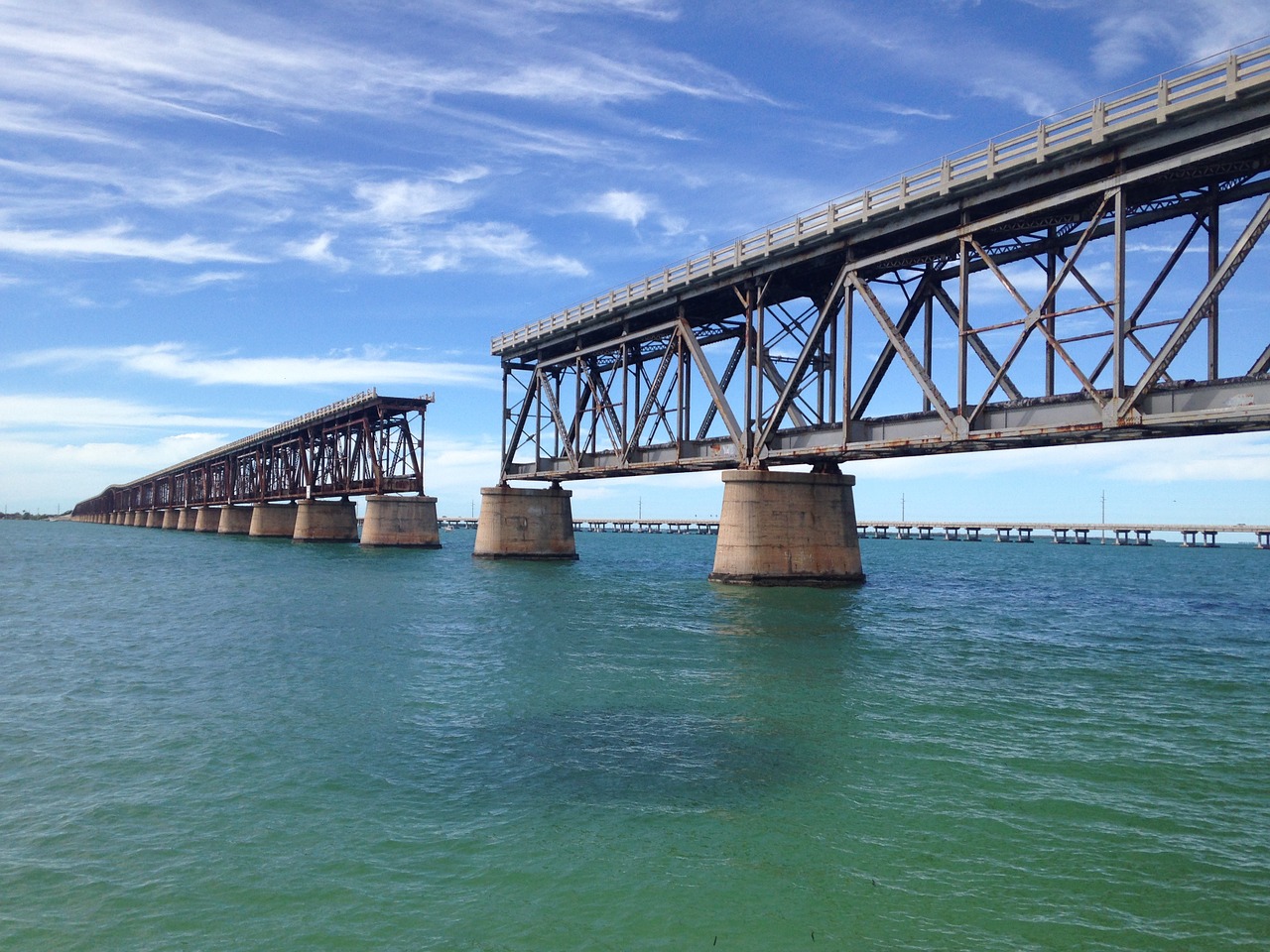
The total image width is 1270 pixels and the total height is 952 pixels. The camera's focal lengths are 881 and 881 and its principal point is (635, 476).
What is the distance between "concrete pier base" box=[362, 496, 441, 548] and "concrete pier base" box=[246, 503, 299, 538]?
1751 inches

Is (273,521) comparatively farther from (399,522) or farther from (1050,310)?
(1050,310)

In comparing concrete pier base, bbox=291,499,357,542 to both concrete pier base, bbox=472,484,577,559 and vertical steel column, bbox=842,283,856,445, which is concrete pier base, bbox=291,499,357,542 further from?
vertical steel column, bbox=842,283,856,445

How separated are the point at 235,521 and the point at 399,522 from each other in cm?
7372

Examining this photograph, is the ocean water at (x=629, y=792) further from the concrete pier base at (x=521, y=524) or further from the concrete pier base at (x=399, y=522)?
the concrete pier base at (x=399, y=522)

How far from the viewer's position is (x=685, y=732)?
669 inches

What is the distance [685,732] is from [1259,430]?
21038 mm

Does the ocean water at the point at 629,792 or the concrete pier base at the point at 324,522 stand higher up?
the concrete pier base at the point at 324,522

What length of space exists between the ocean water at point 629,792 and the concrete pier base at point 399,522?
214ft

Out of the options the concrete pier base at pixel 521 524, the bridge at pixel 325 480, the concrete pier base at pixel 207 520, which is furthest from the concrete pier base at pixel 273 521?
the concrete pier base at pixel 521 524

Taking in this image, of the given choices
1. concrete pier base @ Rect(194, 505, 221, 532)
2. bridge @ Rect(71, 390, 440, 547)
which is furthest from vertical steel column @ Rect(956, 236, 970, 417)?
concrete pier base @ Rect(194, 505, 221, 532)

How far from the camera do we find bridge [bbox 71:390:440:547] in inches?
3762

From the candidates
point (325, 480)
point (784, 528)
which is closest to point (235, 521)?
point (325, 480)

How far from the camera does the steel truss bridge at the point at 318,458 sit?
96.8 metres

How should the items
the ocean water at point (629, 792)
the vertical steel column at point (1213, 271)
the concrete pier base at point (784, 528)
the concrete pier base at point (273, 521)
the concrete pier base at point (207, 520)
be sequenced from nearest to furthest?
the ocean water at point (629, 792) → the vertical steel column at point (1213, 271) → the concrete pier base at point (784, 528) → the concrete pier base at point (273, 521) → the concrete pier base at point (207, 520)
